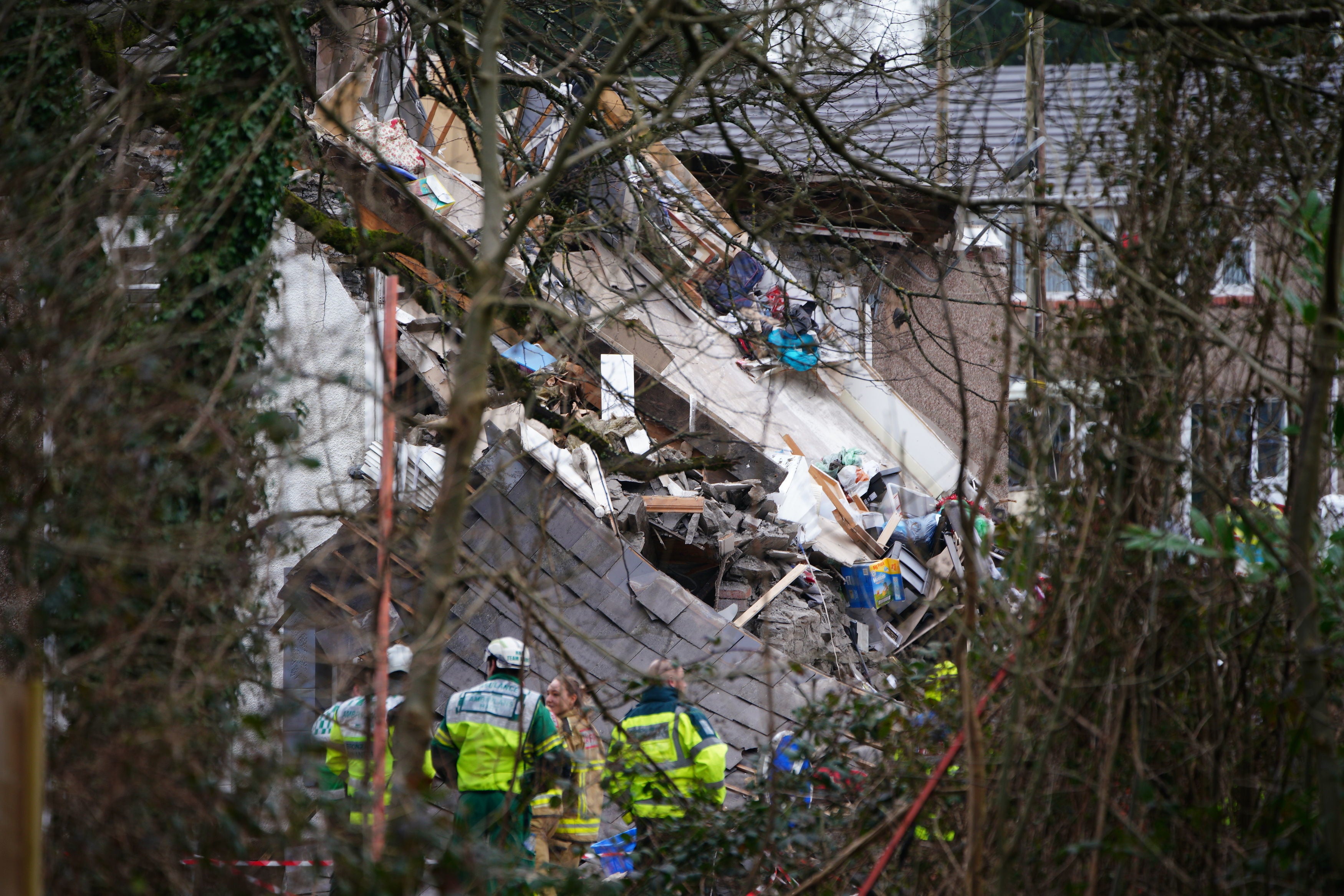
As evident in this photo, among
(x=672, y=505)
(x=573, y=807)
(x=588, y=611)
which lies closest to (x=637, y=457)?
(x=573, y=807)

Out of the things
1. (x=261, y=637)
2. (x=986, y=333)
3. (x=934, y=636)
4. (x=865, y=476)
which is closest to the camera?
(x=261, y=637)

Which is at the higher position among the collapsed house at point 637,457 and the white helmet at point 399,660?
the collapsed house at point 637,457

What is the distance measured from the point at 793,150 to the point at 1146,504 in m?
5.44

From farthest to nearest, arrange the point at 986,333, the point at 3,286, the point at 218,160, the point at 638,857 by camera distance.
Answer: the point at 986,333
the point at 218,160
the point at 638,857
the point at 3,286

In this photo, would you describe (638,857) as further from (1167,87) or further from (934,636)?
(934,636)

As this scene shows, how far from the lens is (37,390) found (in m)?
2.80

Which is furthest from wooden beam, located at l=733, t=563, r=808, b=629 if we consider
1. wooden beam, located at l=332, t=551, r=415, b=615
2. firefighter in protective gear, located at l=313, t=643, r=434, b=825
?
firefighter in protective gear, located at l=313, t=643, r=434, b=825

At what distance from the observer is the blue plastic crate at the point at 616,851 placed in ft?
19.2

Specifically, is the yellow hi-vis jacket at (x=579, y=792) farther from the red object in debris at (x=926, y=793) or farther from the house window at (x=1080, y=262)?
the house window at (x=1080, y=262)

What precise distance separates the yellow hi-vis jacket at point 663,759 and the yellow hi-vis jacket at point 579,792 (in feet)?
0.36

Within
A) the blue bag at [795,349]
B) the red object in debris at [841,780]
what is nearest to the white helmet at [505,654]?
the red object in debris at [841,780]

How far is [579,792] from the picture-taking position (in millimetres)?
4598

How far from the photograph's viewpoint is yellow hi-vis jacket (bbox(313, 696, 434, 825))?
2912 millimetres

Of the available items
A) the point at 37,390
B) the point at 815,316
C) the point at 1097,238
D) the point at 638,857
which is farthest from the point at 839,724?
the point at 815,316
